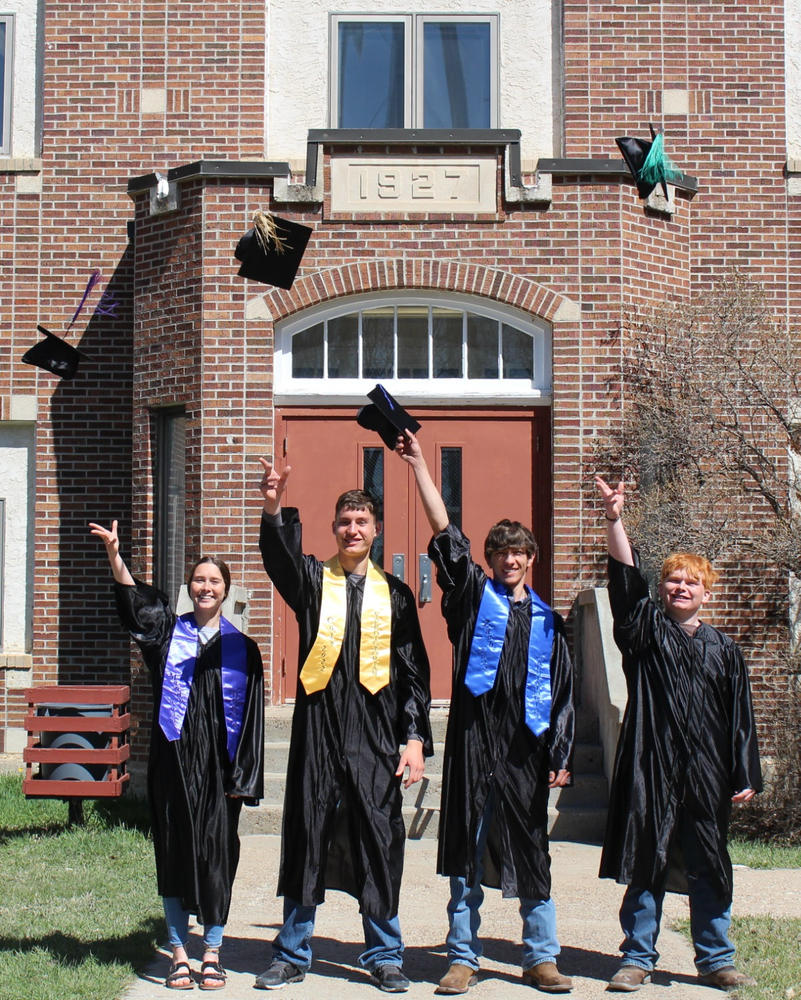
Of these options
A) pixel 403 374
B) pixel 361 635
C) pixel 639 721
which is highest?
pixel 403 374

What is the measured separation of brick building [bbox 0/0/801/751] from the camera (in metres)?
9.93

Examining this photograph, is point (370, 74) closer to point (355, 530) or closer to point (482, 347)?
point (482, 347)

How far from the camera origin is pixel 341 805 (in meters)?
5.49

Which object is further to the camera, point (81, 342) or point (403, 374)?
point (81, 342)

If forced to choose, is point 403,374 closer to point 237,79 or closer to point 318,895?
point 237,79

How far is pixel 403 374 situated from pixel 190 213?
2032 mm

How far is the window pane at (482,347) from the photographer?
10.2 metres

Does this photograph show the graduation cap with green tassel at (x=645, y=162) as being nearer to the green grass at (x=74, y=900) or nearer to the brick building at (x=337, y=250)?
the brick building at (x=337, y=250)

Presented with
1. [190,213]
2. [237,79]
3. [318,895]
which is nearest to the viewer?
[318,895]

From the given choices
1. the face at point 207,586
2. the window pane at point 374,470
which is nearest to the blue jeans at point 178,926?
the face at point 207,586

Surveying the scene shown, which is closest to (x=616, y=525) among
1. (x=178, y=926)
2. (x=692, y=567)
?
(x=692, y=567)

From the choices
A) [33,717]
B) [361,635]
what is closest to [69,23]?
[33,717]

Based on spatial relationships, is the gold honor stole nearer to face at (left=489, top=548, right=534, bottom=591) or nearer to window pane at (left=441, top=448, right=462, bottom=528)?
face at (left=489, top=548, right=534, bottom=591)

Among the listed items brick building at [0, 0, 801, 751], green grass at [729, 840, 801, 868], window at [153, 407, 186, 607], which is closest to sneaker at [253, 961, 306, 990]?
green grass at [729, 840, 801, 868]
